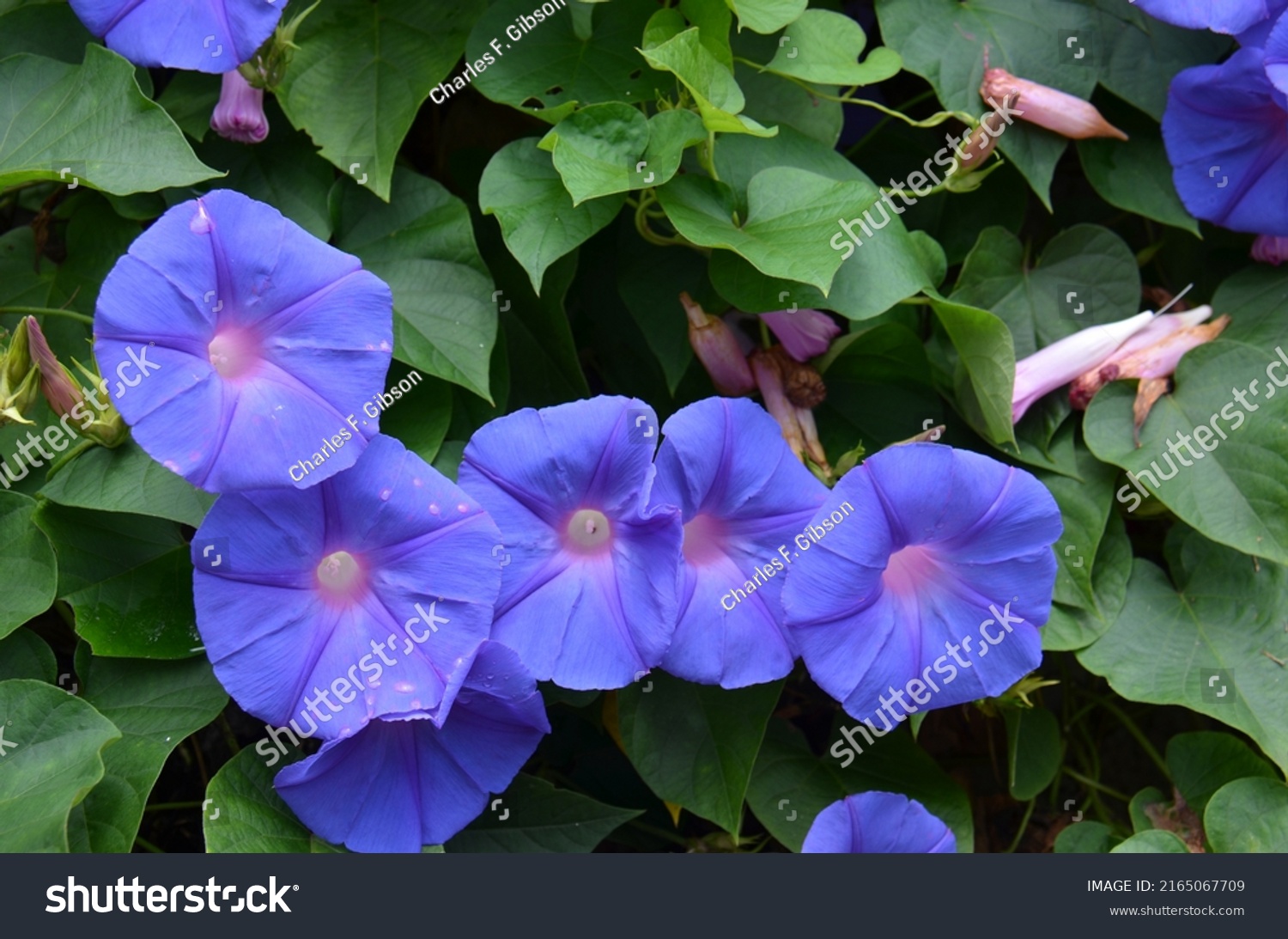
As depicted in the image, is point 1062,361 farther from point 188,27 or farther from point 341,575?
point 188,27

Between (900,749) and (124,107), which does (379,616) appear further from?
(900,749)

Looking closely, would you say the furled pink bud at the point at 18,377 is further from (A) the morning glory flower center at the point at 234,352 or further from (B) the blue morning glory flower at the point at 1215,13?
(B) the blue morning glory flower at the point at 1215,13

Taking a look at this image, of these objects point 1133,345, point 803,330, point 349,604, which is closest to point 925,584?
point 803,330

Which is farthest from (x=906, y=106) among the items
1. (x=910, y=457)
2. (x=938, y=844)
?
(x=938, y=844)

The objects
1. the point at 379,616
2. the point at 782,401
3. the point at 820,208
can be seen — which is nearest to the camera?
the point at 379,616

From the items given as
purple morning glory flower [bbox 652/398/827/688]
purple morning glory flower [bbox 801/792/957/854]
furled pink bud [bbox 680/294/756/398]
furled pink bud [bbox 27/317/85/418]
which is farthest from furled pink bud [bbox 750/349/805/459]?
furled pink bud [bbox 27/317/85/418]

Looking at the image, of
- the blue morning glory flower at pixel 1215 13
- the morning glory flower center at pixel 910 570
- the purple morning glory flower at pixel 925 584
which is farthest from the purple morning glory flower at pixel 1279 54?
the morning glory flower center at pixel 910 570

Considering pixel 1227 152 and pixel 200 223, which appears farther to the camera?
pixel 1227 152
